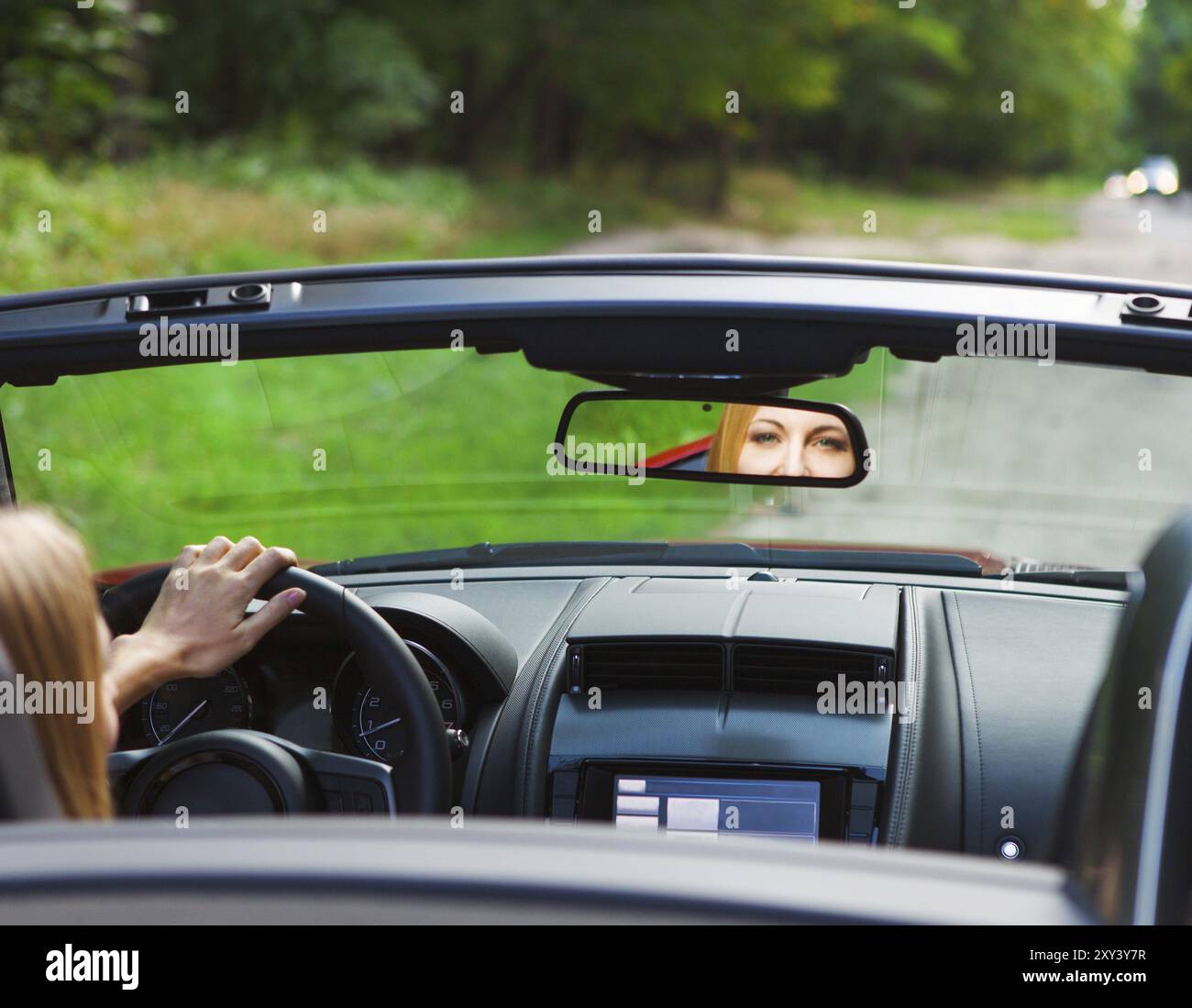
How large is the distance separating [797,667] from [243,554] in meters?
1.22

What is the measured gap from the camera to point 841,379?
93.3 inches

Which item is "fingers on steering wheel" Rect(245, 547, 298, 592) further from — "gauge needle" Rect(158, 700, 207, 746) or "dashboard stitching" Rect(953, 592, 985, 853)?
"dashboard stitching" Rect(953, 592, 985, 853)

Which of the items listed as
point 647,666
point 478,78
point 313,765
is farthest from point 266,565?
point 478,78

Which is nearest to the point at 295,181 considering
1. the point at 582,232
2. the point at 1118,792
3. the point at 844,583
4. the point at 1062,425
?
the point at 582,232

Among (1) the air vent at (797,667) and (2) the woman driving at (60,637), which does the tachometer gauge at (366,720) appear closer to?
(1) the air vent at (797,667)

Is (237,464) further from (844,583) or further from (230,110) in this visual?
(230,110)

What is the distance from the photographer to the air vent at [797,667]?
2.82 metres

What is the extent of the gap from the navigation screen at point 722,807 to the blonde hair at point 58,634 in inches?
58.8

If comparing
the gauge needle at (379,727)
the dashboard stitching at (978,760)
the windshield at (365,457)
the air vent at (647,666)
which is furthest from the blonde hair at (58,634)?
the dashboard stitching at (978,760)

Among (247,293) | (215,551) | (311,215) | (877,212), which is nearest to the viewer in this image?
(247,293)

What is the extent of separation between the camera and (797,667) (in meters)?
2.84

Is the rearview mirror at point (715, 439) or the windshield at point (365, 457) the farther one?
the windshield at point (365, 457)

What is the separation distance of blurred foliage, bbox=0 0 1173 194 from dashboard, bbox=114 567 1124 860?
1200 cm

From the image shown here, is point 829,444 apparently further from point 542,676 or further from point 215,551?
point 215,551
